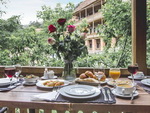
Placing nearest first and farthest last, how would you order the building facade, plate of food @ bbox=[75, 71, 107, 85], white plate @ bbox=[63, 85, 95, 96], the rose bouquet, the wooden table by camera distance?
the wooden table, white plate @ bbox=[63, 85, 95, 96], plate of food @ bbox=[75, 71, 107, 85], the rose bouquet, the building facade

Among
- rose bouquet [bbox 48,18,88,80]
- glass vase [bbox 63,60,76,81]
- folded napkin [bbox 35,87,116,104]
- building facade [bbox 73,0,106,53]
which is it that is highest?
building facade [bbox 73,0,106,53]

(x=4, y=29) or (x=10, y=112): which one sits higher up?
(x=4, y=29)

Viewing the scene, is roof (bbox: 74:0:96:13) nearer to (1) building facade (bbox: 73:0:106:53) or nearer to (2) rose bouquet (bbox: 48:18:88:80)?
(1) building facade (bbox: 73:0:106:53)

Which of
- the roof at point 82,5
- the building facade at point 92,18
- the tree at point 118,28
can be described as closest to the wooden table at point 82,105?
the tree at point 118,28

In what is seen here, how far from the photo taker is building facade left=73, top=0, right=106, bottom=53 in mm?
2725

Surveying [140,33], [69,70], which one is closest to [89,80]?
[69,70]

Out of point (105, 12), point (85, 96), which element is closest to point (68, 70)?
point (85, 96)

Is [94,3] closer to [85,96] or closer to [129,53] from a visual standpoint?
[129,53]

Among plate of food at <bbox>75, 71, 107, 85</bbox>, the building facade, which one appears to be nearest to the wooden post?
plate of food at <bbox>75, 71, 107, 85</bbox>

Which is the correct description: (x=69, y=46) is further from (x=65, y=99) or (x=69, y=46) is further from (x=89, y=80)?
(x=65, y=99)

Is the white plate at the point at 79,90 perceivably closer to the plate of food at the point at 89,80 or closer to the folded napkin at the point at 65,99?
the folded napkin at the point at 65,99

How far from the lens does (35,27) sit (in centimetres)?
289

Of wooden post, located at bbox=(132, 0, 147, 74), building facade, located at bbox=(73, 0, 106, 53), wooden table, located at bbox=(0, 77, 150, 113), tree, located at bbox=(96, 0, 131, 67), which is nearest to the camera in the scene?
wooden table, located at bbox=(0, 77, 150, 113)

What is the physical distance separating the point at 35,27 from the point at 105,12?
137 centimetres
